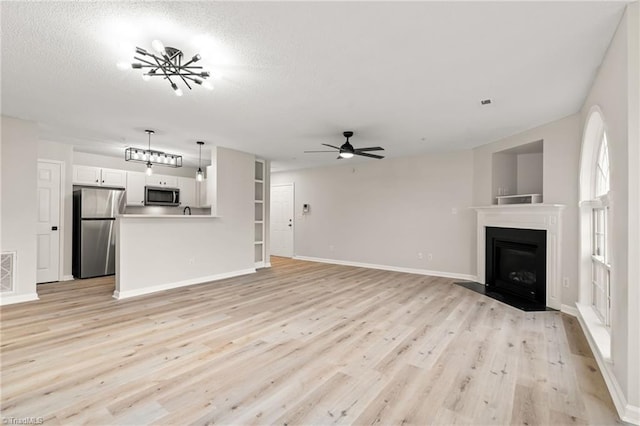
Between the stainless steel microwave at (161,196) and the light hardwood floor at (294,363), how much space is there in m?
2.77

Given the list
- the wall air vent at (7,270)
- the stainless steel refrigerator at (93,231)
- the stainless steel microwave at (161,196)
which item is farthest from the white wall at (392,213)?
the wall air vent at (7,270)

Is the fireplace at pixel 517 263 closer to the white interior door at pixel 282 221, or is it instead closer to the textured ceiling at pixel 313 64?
the textured ceiling at pixel 313 64

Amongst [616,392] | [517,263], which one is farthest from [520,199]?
[616,392]

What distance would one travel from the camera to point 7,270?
160 inches

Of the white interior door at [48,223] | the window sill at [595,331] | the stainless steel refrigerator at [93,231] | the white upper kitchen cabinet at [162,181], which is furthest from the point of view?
the white upper kitchen cabinet at [162,181]

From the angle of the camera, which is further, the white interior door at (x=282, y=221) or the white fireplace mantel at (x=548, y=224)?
the white interior door at (x=282, y=221)

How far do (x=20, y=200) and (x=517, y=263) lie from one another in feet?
24.7

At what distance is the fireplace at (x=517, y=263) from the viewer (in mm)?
4331

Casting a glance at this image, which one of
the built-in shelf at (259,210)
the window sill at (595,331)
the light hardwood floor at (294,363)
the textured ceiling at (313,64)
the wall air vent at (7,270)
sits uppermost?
the textured ceiling at (313,64)

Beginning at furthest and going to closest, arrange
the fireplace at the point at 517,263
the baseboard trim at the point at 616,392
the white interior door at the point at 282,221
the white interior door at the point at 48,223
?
the white interior door at the point at 282,221 < the white interior door at the point at 48,223 < the fireplace at the point at 517,263 < the baseboard trim at the point at 616,392

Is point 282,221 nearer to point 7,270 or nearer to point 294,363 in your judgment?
point 7,270

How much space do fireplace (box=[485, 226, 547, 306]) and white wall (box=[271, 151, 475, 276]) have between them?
24.1 inches

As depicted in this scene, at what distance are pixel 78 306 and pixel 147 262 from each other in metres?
1.04

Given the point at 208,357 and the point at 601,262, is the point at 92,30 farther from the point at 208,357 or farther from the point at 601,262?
the point at 601,262
